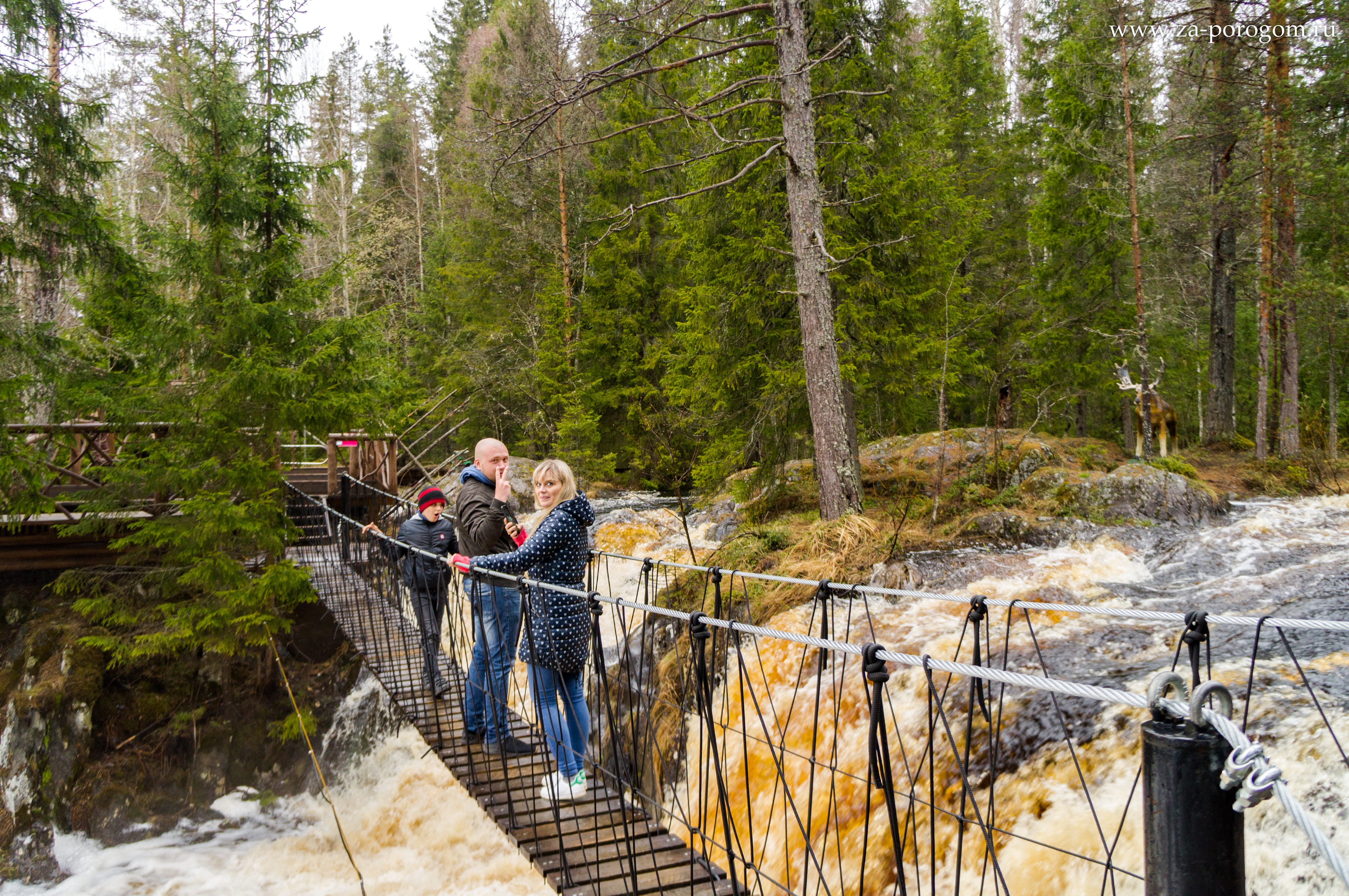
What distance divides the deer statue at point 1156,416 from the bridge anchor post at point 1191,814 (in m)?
10.7

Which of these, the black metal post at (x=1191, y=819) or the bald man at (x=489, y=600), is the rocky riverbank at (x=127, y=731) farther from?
the black metal post at (x=1191, y=819)

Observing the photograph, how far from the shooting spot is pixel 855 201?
873cm

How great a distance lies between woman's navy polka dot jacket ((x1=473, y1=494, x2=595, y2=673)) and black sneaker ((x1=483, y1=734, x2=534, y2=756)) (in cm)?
79

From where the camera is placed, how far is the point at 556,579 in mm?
3379

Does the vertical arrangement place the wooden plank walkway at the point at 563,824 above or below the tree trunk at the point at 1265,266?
below

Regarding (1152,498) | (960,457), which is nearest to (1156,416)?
(960,457)

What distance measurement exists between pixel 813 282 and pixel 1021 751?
459 centimetres

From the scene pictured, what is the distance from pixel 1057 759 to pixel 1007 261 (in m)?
15.4

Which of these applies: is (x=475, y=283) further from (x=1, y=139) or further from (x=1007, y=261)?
(x=1007, y=261)

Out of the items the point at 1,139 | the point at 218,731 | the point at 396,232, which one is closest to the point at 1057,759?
the point at 218,731

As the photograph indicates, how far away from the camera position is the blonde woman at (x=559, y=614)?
3.29 m

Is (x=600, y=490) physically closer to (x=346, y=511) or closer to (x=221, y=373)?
(x=346, y=511)

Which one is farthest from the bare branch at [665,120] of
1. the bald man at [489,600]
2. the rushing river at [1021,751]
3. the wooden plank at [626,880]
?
the wooden plank at [626,880]

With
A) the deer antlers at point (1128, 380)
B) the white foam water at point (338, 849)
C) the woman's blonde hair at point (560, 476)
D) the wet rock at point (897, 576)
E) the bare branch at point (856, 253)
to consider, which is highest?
the bare branch at point (856, 253)
